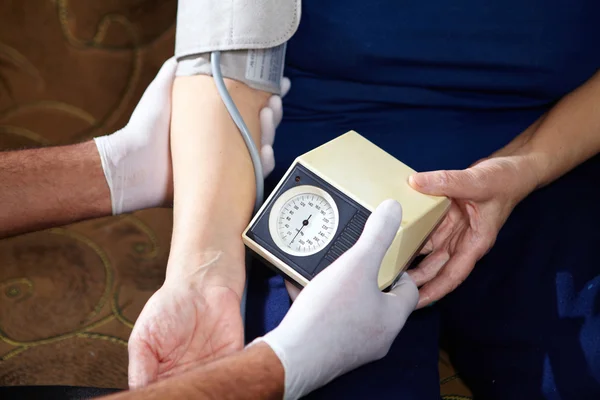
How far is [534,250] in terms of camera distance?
0.98 meters

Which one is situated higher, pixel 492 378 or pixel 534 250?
pixel 534 250

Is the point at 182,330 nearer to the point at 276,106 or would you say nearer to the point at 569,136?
the point at 276,106

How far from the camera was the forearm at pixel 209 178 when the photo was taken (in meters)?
0.89

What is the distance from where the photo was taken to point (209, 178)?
0.93 meters

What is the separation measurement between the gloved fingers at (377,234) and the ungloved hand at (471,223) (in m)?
0.15

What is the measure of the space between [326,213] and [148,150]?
1.18 ft

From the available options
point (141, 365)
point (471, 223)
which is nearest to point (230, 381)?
point (141, 365)

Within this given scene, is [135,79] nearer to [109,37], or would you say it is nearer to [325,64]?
[109,37]

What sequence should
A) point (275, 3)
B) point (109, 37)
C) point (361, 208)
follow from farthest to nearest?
point (109, 37) → point (275, 3) → point (361, 208)

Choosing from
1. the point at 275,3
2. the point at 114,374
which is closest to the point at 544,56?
the point at 275,3

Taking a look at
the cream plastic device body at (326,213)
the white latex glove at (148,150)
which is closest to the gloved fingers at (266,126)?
the white latex glove at (148,150)

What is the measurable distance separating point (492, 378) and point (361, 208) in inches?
14.5

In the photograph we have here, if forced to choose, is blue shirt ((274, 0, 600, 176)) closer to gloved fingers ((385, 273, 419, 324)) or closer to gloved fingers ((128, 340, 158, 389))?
gloved fingers ((385, 273, 419, 324))

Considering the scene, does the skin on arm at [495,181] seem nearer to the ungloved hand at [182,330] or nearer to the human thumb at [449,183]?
the human thumb at [449,183]
